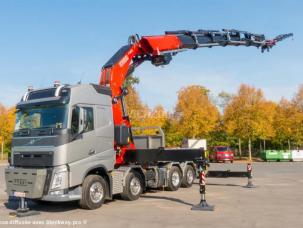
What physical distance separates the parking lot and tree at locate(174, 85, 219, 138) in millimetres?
28042

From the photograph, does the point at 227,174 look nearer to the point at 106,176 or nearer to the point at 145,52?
the point at 145,52

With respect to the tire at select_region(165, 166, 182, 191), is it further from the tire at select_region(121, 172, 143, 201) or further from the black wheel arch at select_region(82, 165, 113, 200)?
the black wheel arch at select_region(82, 165, 113, 200)

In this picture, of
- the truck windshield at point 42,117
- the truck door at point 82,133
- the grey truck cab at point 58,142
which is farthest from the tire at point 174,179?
the truck windshield at point 42,117

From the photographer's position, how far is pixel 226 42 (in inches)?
694

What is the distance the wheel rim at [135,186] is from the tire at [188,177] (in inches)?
135

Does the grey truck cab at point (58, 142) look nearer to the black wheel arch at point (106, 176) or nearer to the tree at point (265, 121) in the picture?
the black wheel arch at point (106, 176)

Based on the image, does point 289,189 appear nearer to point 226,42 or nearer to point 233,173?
point 233,173

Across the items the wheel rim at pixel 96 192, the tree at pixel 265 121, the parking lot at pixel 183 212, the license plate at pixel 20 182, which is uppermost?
the tree at pixel 265 121

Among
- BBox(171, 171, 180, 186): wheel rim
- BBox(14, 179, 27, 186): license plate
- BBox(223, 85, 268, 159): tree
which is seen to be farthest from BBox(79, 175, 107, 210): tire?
BBox(223, 85, 268, 159): tree

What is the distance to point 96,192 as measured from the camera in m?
11.1

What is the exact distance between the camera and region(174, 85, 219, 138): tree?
42.6 meters

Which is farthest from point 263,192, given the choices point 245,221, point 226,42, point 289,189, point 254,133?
point 254,133

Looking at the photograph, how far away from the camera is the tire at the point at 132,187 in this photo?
12.3 m

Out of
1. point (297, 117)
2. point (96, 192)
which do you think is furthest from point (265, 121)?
point (96, 192)
